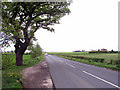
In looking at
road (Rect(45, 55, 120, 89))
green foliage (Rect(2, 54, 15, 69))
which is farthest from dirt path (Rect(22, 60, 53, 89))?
green foliage (Rect(2, 54, 15, 69))

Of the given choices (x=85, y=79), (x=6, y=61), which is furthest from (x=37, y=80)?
(x=85, y=79)

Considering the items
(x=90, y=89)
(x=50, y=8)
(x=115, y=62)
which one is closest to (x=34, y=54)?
(x=50, y=8)

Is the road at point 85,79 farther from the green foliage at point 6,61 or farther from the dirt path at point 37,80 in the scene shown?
the green foliage at point 6,61

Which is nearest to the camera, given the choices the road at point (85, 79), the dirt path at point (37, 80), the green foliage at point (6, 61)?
the road at point (85, 79)

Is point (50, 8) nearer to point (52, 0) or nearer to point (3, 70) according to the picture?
point (52, 0)

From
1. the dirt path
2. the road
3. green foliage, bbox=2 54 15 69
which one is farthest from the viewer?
green foliage, bbox=2 54 15 69

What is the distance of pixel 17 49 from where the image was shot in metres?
15.7

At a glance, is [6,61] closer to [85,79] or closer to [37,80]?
[37,80]

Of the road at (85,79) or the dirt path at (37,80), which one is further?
the dirt path at (37,80)

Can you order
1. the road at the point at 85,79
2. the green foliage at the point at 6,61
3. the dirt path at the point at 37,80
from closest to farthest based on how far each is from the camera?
1. the road at the point at 85,79
2. the dirt path at the point at 37,80
3. the green foliage at the point at 6,61

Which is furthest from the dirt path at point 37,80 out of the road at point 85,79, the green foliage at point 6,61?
the green foliage at point 6,61

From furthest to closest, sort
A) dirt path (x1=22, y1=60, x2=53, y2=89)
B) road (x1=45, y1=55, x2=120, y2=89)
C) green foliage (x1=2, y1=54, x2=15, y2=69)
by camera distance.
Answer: green foliage (x1=2, y1=54, x2=15, y2=69)
dirt path (x1=22, y1=60, x2=53, y2=89)
road (x1=45, y1=55, x2=120, y2=89)

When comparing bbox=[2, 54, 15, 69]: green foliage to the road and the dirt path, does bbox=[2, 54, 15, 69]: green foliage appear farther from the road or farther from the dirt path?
the road

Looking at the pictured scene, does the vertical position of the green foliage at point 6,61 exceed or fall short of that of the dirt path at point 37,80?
it exceeds it
